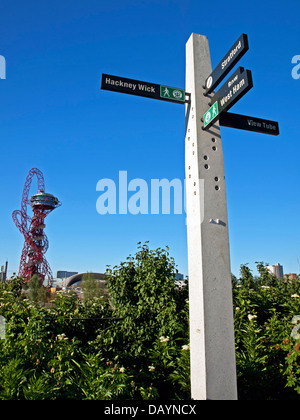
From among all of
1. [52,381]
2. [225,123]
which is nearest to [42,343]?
[52,381]

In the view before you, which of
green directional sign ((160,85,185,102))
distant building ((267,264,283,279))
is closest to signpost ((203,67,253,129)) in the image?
green directional sign ((160,85,185,102))

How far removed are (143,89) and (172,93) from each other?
1.02ft

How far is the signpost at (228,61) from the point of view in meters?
2.51

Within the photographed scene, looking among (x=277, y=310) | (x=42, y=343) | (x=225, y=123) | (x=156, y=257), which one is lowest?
(x=42, y=343)

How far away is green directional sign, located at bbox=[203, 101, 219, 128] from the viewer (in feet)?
9.29

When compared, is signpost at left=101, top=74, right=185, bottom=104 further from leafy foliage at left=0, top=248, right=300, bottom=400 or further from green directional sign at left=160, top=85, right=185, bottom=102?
leafy foliage at left=0, top=248, right=300, bottom=400

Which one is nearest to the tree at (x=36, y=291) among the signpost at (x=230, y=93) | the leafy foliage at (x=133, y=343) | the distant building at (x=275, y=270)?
the distant building at (x=275, y=270)

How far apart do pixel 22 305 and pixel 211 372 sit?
341 cm

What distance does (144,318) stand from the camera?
5.03 metres

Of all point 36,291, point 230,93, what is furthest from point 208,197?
point 36,291

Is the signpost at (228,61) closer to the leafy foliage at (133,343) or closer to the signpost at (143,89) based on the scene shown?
the signpost at (143,89)

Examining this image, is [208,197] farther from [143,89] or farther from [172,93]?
[143,89]

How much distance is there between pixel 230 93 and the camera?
2637mm

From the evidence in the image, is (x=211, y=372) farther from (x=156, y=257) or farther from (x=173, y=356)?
(x=156, y=257)
